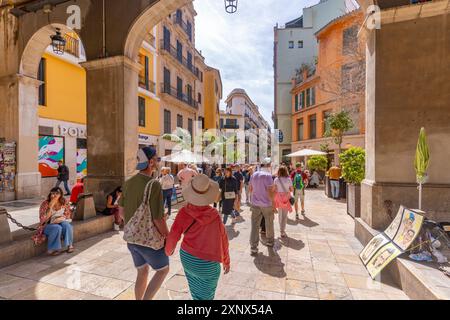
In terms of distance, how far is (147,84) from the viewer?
62.4 ft

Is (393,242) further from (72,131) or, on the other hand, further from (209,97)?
(209,97)

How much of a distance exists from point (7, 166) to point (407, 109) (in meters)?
12.1

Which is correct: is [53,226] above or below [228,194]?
below

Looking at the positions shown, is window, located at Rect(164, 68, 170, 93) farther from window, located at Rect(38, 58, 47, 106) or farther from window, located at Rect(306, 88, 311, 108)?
window, located at Rect(306, 88, 311, 108)

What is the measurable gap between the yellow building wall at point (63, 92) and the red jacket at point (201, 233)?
12.8 meters

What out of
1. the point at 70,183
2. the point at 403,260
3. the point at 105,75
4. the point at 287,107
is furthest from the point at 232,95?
the point at 403,260

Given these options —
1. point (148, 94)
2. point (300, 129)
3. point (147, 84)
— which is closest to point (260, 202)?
point (148, 94)

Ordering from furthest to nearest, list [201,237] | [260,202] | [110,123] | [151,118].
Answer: [151,118], [110,123], [260,202], [201,237]

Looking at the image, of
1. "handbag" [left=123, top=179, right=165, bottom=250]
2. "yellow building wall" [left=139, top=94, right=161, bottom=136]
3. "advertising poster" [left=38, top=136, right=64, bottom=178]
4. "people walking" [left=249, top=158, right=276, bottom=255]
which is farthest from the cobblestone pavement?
"yellow building wall" [left=139, top=94, right=161, bottom=136]

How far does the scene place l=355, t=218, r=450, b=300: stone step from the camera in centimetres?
258

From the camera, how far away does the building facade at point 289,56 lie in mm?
31156

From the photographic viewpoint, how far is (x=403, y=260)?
10.9ft
